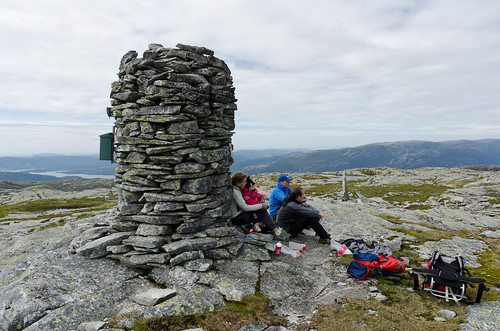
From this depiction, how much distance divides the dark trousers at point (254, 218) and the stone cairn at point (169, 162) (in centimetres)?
150

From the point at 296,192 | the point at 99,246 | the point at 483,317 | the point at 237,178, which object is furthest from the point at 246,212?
the point at 483,317

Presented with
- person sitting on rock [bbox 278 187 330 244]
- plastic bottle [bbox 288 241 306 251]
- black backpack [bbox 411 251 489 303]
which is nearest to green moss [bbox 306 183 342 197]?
person sitting on rock [bbox 278 187 330 244]

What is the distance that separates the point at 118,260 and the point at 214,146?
6578 mm

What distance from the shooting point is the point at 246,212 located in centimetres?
1458

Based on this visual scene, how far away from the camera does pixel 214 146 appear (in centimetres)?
1313

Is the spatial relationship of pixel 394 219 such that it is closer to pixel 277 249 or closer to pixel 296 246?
pixel 296 246

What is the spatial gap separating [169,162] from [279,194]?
7.58 metres

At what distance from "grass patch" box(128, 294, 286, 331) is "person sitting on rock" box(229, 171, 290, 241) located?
5.26 m

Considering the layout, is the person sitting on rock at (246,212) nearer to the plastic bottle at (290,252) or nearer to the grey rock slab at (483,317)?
the plastic bottle at (290,252)

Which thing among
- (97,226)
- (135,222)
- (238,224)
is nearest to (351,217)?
(238,224)

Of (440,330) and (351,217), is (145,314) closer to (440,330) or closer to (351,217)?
(440,330)

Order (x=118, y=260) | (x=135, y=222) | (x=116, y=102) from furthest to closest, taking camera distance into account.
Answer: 1. (x=116, y=102)
2. (x=135, y=222)
3. (x=118, y=260)

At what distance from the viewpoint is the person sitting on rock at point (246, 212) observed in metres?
14.3

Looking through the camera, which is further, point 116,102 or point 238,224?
point 238,224
